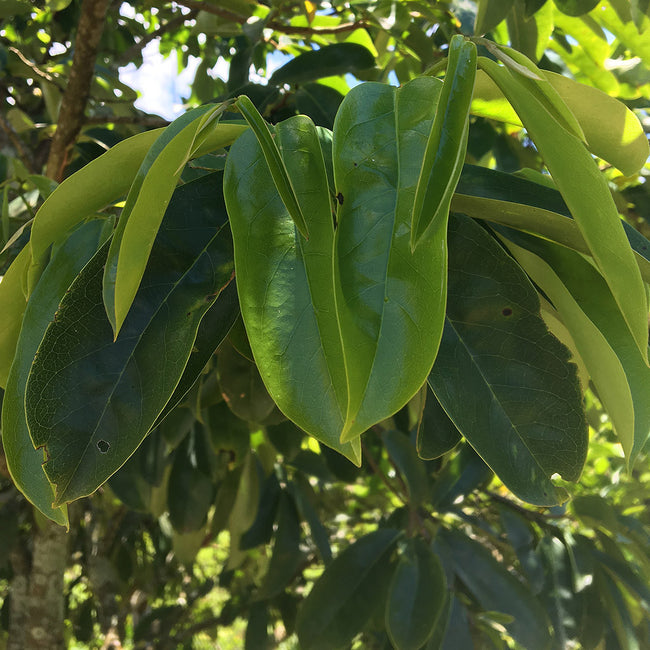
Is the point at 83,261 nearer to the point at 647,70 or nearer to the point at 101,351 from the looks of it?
the point at 101,351

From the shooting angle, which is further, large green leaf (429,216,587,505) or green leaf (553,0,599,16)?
green leaf (553,0,599,16)

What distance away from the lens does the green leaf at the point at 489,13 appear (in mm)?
691

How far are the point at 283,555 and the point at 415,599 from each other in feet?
1.56

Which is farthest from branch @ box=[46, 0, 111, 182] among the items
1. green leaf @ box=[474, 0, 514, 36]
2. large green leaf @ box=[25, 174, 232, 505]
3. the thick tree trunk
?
large green leaf @ box=[25, 174, 232, 505]

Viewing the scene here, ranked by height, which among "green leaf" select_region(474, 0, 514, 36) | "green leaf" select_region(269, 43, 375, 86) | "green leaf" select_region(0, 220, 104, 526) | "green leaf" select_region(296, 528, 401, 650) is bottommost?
"green leaf" select_region(296, 528, 401, 650)

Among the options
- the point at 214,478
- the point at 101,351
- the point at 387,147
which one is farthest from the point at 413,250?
the point at 214,478

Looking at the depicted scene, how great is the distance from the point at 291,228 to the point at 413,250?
0.27ft

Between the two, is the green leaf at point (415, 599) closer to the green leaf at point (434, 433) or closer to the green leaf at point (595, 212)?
the green leaf at point (434, 433)

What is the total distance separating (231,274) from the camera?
1.29 feet

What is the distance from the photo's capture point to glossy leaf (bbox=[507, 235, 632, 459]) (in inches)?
13.8

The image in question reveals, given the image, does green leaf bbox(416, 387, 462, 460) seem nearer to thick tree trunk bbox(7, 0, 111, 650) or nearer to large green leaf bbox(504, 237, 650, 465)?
large green leaf bbox(504, 237, 650, 465)

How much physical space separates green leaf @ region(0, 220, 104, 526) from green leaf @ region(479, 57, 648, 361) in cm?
28

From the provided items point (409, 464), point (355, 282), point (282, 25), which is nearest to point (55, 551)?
point (409, 464)

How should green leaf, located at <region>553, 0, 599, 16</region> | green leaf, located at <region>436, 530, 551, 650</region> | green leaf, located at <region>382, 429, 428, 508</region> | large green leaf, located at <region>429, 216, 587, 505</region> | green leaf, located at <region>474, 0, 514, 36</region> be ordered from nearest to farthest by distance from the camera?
1. large green leaf, located at <region>429, 216, 587, 505</region>
2. green leaf, located at <region>474, 0, 514, 36</region>
3. green leaf, located at <region>553, 0, 599, 16</region>
4. green leaf, located at <region>436, 530, 551, 650</region>
5. green leaf, located at <region>382, 429, 428, 508</region>
